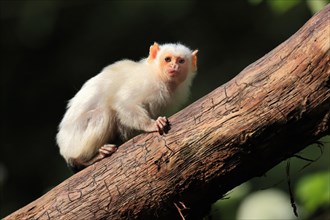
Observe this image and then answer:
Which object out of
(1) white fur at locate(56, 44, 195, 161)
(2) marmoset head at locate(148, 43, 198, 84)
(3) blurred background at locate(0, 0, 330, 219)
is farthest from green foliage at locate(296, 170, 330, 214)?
(3) blurred background at locate(0, 0, 330, 219)

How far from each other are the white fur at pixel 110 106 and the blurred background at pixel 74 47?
5041 mm

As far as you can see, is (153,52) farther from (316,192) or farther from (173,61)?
(316,192)

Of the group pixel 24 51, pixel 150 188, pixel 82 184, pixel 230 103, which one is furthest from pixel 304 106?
pixel 24 51

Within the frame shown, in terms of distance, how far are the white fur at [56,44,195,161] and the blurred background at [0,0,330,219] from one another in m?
5.04

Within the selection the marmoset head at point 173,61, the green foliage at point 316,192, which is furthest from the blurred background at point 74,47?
the green foliage at point 316,192

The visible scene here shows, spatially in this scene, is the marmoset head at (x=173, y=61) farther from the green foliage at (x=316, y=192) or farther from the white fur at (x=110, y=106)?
the green foliage at (x=316, y=192)

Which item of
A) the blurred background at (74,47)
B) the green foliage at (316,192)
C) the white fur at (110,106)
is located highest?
the blurred background at (74,47)

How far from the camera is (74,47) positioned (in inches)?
405

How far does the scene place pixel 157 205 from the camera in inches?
141

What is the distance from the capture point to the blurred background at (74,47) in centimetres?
991

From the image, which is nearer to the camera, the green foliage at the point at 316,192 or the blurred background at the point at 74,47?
the green foliage at the point at 316,192

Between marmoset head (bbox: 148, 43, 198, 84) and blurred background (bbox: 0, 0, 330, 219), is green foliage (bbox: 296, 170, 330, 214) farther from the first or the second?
blurred background (bbox: 0, 0, 330, 219)

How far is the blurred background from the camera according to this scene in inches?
390

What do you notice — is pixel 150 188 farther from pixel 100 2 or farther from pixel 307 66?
pixel 100 2
